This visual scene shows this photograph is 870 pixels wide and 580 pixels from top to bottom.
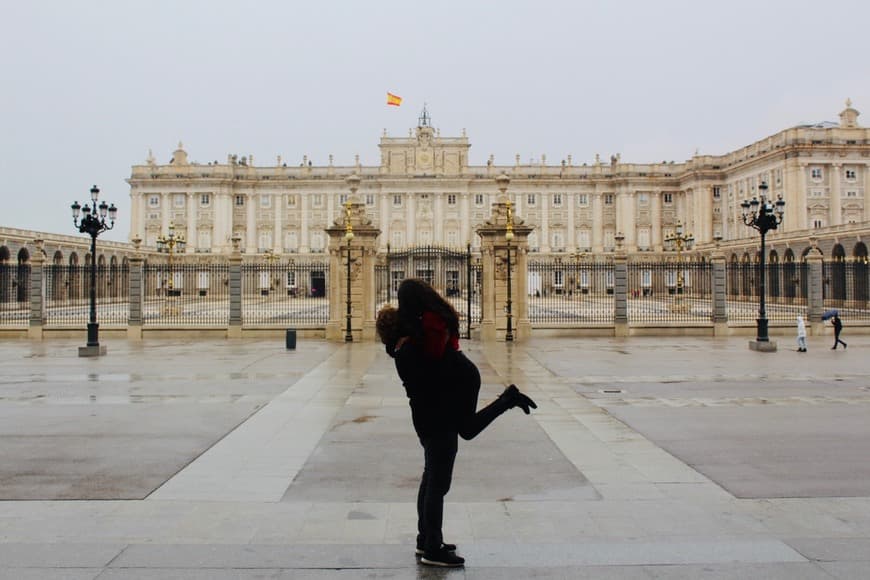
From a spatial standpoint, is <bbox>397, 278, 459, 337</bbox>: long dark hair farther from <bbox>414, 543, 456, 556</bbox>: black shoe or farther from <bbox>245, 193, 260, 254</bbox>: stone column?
<bbox>245, 193, 260, 254</bbox>: stone column

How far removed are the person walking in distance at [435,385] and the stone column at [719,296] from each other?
81.2 ft

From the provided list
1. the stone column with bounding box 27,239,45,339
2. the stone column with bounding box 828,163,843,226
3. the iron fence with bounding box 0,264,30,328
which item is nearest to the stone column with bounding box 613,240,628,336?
the stone column with bounding box 27,239,45,339

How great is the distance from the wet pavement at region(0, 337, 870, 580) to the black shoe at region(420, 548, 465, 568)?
9cm

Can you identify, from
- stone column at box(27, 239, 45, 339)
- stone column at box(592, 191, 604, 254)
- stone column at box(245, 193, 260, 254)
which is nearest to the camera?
stone column at box(27, 239, 45, 339)

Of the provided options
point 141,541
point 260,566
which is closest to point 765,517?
point 260,566

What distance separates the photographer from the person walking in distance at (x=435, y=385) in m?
5.47

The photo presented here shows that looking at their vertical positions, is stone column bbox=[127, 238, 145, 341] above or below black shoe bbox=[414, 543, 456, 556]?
above

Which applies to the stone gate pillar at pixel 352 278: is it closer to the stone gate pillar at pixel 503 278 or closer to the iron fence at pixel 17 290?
the stone gate pillar at pixel 503 278

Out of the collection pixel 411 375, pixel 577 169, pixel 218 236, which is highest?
pixel 577 169

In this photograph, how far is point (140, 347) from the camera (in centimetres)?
2514

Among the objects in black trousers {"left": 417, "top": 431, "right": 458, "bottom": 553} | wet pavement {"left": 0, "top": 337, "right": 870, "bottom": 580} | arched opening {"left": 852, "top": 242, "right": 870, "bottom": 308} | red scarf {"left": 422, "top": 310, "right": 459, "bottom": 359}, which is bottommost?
wet pavement {"left": 0, "top": 337, "right": 870, "bottom": 580}

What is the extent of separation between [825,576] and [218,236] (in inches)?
3879

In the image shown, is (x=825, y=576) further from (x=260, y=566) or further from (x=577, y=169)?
(x=577, y=169)

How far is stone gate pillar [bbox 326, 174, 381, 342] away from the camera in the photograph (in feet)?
87.8
